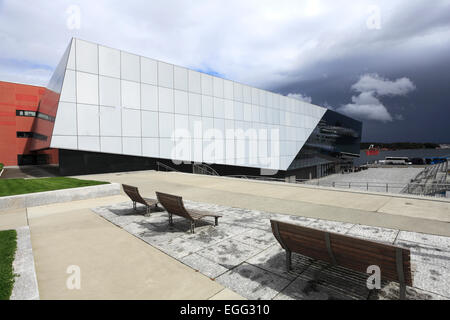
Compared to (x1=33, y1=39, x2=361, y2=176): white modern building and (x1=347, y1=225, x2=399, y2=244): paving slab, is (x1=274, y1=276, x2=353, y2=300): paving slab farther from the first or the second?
(x1=33, y1=39, x2=361, y2=176): white modern building

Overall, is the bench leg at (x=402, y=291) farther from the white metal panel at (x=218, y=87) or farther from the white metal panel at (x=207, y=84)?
the white metal panel at (x=218, y=87)

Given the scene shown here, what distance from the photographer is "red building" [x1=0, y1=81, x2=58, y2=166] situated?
33812mm

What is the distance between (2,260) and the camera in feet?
13.7

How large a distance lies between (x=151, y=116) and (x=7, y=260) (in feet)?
66.3

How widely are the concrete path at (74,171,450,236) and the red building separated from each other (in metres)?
34.6

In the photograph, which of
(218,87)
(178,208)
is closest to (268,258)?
(178,208)

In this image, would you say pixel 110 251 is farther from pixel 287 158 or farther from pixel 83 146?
pixel 287 158

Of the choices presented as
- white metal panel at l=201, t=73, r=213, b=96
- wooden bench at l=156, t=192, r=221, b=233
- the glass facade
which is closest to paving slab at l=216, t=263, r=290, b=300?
wooden bench at l=156, t=192, r=221, b=233

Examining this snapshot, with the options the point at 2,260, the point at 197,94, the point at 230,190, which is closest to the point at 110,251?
the point at 2,260

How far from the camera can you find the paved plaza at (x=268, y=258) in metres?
3.39

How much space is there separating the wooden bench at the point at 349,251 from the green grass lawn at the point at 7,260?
12.7 ft

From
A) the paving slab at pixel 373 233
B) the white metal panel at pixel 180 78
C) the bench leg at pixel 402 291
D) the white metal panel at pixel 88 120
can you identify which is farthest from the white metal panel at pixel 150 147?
the bench leg at pixel 402 291

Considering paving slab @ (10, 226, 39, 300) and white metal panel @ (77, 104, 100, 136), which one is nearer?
paving slab @ (10, 226, 39, 300)

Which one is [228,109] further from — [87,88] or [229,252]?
[229,252]
